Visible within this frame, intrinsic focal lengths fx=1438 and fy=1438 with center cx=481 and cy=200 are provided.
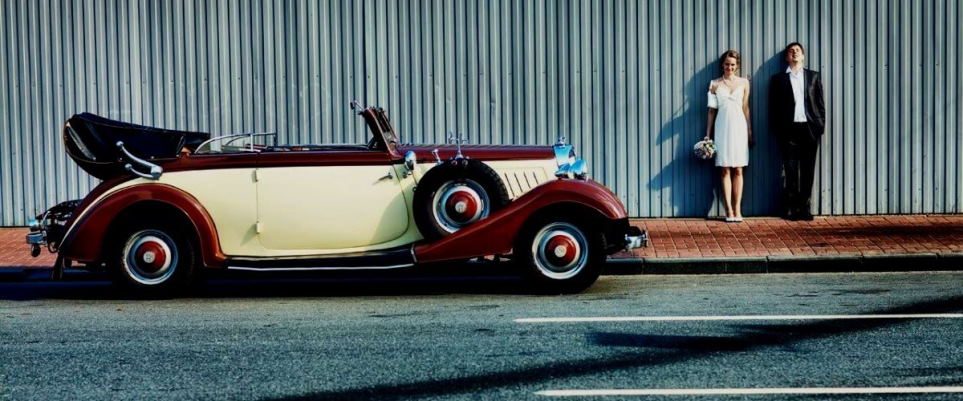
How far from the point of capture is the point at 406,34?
1566cm

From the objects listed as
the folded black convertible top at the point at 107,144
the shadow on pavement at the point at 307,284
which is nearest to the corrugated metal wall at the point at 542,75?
the shadow on pavement at the point at 307,284

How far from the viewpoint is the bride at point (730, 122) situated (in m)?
15.2

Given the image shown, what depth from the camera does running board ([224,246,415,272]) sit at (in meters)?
10.8

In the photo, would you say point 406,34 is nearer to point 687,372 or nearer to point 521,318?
point 521,318

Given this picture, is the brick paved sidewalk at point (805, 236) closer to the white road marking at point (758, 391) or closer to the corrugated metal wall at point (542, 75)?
the corrugated metal wall at point (542, 75)

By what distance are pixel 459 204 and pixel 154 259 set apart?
2397 millimetres

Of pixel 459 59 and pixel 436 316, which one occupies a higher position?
pixel 459 59

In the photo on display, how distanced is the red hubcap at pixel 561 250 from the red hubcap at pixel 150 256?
2.96 metres

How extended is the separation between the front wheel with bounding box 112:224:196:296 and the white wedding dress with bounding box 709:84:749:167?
6469mm

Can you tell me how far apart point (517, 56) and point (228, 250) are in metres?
5.41

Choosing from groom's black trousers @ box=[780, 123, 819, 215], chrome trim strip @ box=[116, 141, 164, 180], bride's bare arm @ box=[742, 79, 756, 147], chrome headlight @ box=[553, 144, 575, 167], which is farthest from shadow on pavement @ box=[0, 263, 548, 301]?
groom's black trousers @ box=[780, 123, 819, 215]

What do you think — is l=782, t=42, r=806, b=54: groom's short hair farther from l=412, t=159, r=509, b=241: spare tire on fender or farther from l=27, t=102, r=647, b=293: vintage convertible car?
l=412, t=159, r=509, b=241: spare tire on fender

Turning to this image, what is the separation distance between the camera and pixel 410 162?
11.0 meters

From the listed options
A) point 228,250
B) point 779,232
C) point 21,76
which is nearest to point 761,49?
point 779,232
